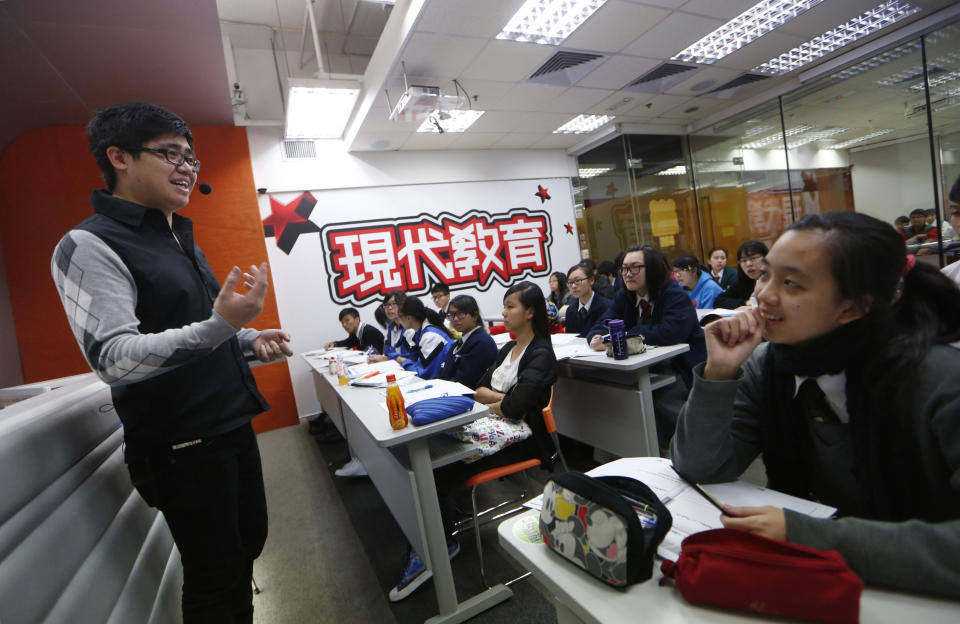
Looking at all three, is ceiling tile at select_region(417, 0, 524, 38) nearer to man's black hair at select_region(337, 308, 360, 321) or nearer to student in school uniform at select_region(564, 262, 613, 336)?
student in school uniform at select_region(564, 262, 613, 336)

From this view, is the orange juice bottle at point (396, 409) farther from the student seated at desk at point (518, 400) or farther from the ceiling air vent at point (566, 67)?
the ceiling air vent at point (566, 67)

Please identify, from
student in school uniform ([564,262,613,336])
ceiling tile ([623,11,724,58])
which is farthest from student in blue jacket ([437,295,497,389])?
ceiling tile ([623,11,724,58])

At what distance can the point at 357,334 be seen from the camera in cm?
499

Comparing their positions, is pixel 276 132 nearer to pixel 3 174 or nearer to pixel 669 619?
pixel 3 174

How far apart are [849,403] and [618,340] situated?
1.54m

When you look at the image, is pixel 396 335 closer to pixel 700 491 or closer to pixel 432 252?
pixel 432 252

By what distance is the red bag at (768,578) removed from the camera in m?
0.56

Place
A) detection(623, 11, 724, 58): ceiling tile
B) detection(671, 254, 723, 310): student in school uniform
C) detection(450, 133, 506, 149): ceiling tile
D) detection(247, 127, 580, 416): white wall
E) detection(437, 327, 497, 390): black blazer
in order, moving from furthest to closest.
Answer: detection(450, 133, 506, 149): ceiling tile, detection(247, 127, 580, 416): white wall, detection(671, 254, 723, 310): student in school uniform, detection(623, 11, 724, 58): ceiling tile, detection(437, 327, 497, 390): black blazer

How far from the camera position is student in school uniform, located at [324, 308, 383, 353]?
15.9 feet

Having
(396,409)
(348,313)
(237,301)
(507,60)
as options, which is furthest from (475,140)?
(237,301)

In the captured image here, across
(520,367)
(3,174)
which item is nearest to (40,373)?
(3,174)

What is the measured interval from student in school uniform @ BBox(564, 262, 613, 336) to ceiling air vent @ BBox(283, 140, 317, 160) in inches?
142

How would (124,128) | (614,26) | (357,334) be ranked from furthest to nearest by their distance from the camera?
(357,334) < (614,26) < (124,128)

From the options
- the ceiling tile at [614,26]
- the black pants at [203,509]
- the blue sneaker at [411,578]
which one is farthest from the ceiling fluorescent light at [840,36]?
the black pants at [203,509]
